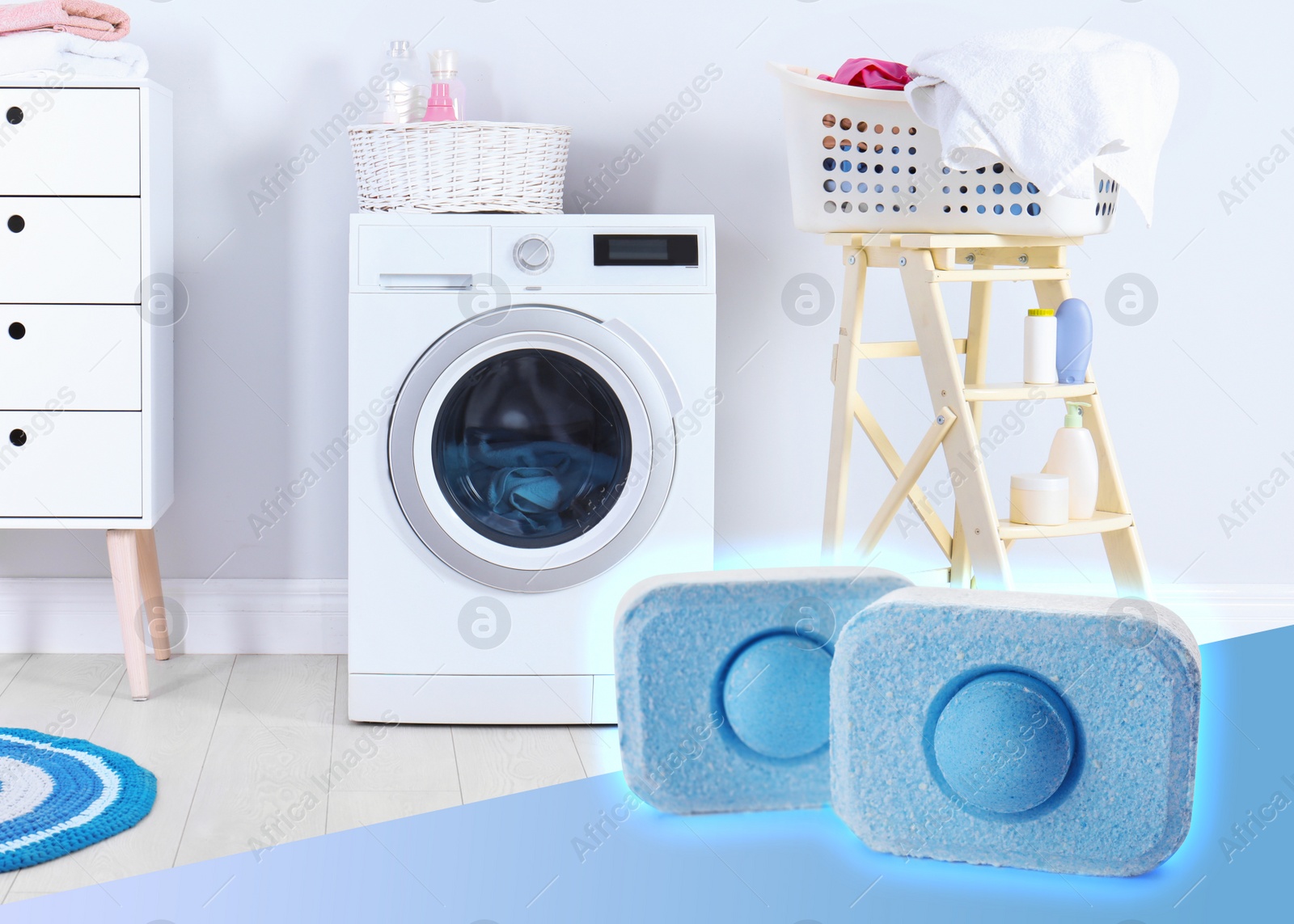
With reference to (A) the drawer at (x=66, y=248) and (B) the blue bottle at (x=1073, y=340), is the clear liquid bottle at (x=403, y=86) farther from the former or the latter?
(B) the blue bottle at (x=1073, y=340)

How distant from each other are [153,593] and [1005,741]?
6.38ft

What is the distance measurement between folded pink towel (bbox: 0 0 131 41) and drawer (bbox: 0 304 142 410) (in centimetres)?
47

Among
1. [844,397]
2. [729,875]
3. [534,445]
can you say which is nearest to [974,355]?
[844,397]

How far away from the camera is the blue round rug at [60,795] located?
4.85ft

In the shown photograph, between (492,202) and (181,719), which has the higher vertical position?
(492,202)

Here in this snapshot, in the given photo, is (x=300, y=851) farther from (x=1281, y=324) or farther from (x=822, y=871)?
(x=1281, y=324)

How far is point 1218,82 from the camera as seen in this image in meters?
2.38

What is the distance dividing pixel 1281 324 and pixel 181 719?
2304mm

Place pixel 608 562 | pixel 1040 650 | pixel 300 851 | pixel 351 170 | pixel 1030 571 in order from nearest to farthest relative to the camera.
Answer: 1. pixel 1040 650
2. pixel 300 851
3. pixel 608 562
4. pixel 351 170
5. pixel 1030 571

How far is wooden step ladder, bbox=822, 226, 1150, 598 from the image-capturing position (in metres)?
1.72

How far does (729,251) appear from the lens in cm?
236

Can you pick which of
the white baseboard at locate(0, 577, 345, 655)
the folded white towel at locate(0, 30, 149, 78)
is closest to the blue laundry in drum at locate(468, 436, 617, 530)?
the white baseboard at locate(0, 577, 345, 655)

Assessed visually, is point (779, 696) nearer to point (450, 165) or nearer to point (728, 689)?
point (728, 689)

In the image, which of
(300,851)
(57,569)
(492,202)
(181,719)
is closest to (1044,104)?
(492,202)
